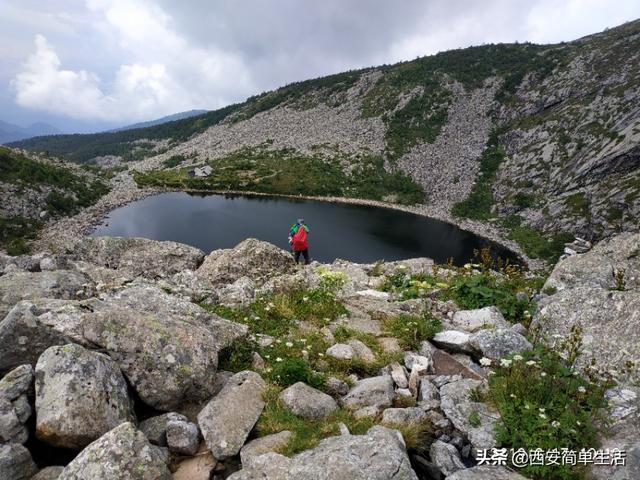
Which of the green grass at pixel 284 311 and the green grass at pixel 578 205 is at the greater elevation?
the green grass at pixel 284 311

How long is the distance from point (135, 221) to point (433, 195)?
228ft

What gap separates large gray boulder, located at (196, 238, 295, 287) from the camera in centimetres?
1844

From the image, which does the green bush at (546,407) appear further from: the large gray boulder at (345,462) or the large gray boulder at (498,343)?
the large gray boulder at (345,462)

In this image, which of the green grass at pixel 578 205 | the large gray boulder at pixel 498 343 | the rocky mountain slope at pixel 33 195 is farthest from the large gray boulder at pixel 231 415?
the green grass at pixel 578 205

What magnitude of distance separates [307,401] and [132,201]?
8671 cm

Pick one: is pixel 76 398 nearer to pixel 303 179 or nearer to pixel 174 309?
pixel 174 309

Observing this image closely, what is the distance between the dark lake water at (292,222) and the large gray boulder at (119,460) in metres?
49.2

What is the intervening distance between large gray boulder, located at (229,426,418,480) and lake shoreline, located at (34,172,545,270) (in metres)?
47.4

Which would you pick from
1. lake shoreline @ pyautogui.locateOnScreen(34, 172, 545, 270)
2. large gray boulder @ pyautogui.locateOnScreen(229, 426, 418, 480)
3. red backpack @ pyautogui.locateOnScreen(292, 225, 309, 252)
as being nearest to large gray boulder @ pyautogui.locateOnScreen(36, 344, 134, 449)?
large gray boulder @ pyautogui.locateOnScreen(229, 426, 418, 480)

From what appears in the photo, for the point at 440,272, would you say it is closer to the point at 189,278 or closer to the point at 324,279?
the point at 324,279

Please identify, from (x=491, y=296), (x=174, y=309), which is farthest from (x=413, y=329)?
(x=174, y=309)

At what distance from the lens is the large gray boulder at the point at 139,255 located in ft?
74.1

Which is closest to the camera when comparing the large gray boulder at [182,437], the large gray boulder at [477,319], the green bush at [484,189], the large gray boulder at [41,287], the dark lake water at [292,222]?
the large gray boulder at [182,437]

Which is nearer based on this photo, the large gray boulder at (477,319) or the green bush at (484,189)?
the large gray boulder at (477,319)
